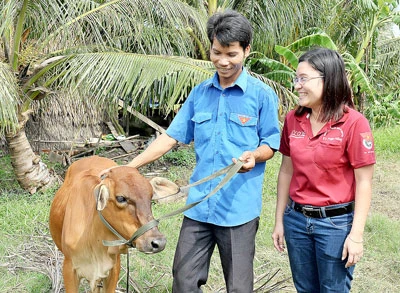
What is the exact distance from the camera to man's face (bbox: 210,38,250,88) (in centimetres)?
271

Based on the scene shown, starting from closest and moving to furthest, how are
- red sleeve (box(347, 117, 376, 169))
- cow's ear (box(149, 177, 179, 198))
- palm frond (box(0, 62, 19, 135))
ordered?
1. red sleeve (box(347, 117, 376, 169))
2. cow's ear (box(149, 177, 179, 198))
3. palm frond (box(0, 62, 19, 135))

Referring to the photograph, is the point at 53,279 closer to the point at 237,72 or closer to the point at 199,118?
the point at 199,118

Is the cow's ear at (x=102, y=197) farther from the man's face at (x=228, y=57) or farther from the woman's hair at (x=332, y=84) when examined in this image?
the woman's hair at (x=332, y=84)

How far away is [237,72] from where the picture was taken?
9.26 feet

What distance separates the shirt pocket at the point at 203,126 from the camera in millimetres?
2871

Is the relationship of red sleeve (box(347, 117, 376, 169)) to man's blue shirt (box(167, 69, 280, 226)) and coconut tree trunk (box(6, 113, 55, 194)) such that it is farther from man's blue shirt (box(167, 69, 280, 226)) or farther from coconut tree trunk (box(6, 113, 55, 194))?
coconut tree trunk (box(6, 113, 55, 194))

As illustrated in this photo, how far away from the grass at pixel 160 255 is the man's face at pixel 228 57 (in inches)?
81.8

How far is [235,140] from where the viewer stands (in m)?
2.82

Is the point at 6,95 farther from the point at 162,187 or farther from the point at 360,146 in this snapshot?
the point at 360,146

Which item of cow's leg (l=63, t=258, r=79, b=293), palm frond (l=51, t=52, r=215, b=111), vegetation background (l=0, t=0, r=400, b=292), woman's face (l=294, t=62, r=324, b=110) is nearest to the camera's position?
woman's face (l=294, t=62, r=324, b=110)

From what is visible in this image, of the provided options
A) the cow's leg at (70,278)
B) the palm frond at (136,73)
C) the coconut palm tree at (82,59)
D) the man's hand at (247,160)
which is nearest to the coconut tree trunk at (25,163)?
the coconut palm tree at (82,59)

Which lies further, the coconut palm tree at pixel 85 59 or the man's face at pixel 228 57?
the coconut palm tree at pixel 85 59

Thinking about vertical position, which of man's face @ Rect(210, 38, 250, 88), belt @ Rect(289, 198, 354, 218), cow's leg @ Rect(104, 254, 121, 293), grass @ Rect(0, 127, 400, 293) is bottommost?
grass @ Rect(0, 127, 400, 293)

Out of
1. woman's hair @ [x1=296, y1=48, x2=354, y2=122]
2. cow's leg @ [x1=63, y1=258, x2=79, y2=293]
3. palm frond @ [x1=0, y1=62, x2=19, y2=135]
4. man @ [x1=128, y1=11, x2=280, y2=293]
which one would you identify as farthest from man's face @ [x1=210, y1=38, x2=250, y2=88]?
palm frond @ [x1=0, y1=62, x2=19, y2=135]
